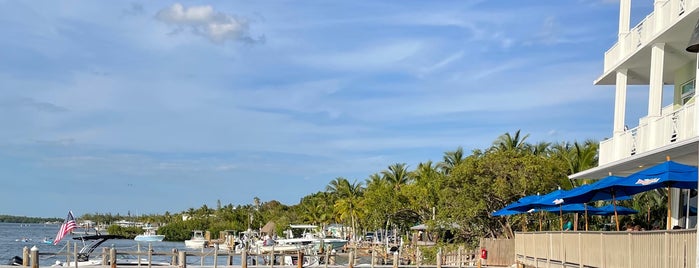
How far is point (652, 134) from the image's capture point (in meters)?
24.6

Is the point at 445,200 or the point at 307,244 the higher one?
the point at 445,200

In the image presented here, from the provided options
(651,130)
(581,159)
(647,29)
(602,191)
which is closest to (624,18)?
(647,29)

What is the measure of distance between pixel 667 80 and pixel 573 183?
15.8m

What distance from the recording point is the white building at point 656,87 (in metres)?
22.7

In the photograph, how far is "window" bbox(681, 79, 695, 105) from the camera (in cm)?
2698

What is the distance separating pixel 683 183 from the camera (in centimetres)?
1952

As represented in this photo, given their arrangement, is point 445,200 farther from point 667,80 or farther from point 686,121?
point 686,121

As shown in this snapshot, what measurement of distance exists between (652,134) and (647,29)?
12.8ft

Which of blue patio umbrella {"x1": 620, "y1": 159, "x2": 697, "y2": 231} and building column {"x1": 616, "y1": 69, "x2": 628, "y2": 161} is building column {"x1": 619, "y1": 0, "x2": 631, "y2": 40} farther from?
blue patio umbrella {"x1": 620, "y1": 159, "x2": 697, "y2": 231}

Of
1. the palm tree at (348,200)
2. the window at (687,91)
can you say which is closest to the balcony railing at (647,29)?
the window at (687,91)

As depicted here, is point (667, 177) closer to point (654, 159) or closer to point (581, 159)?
point (654, 159)

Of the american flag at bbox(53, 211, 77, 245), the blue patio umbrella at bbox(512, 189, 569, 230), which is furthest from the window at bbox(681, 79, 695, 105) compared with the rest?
the american flag at bbox(53, 211, 77, 245)

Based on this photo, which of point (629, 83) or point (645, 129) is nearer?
point (645, 129)

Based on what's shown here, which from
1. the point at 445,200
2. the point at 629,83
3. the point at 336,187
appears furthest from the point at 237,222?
the point at 629,83
